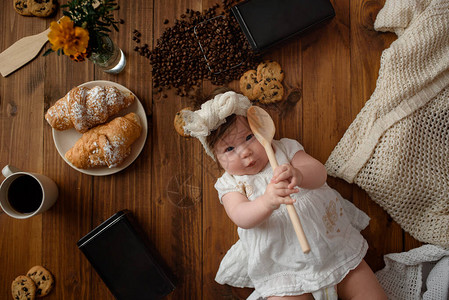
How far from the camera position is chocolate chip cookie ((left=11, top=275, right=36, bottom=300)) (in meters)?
1.14

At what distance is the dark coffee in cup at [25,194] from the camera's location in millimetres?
1037

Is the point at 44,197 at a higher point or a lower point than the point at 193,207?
higher

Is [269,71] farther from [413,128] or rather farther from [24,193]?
[24,193]

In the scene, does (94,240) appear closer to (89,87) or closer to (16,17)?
(89,87)

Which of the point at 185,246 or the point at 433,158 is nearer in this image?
the point at 433,158

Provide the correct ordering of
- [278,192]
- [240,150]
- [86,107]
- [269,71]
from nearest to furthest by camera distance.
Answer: [278,192] < [240,150] < [86,107] < [269,71]

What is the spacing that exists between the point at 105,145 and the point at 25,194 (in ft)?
1.02

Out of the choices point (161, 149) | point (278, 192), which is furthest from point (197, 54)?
point (278, 192)

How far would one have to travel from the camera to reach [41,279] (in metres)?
1.15

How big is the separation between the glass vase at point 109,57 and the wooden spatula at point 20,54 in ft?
0.83

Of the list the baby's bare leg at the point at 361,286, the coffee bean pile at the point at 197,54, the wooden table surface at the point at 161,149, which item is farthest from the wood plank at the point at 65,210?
the baby's bare leg at the point at 361,286

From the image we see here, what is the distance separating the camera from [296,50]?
1.18 metres

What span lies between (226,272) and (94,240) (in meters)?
0.43

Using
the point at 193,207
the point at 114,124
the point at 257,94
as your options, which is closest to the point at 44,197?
the point at 114,124
